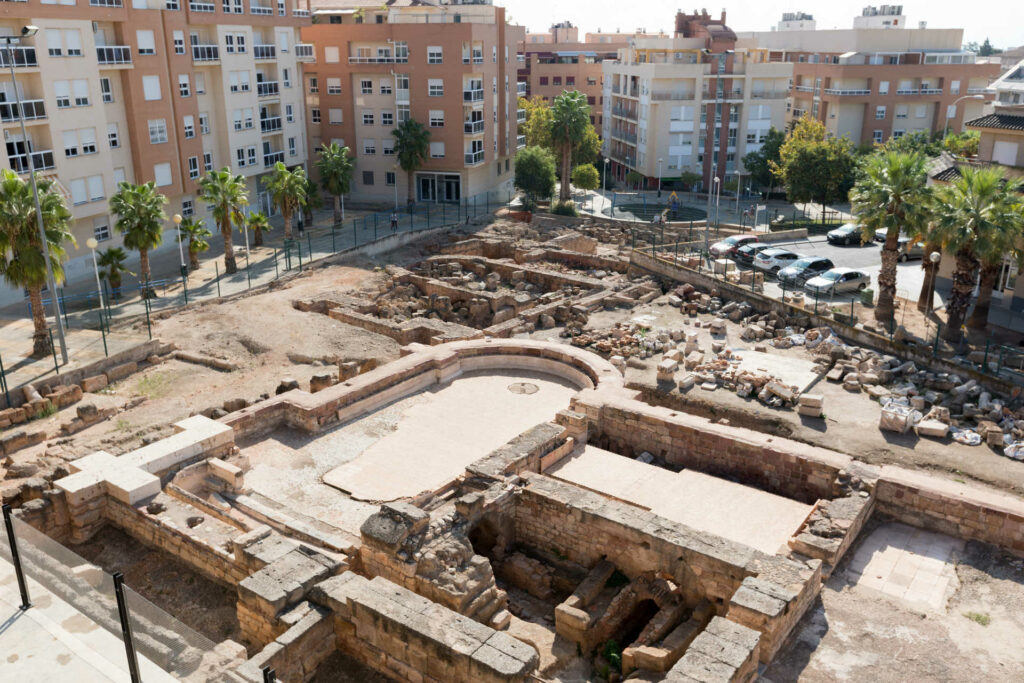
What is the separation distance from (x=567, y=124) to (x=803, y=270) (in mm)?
27074

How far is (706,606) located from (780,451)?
529cm

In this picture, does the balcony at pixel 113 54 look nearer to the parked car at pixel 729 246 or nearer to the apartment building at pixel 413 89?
the apartment building at pixel 413 89

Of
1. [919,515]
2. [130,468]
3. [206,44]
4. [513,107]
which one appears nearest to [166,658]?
[130,468]

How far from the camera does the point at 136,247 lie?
36562 mm

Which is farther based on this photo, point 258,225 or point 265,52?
point 265,52

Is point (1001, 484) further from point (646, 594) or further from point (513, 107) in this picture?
point (513, 107)

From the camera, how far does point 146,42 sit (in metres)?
45.1

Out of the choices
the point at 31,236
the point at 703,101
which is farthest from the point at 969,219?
the point at 703,101

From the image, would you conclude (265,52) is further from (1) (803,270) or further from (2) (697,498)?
(2) (697,498)

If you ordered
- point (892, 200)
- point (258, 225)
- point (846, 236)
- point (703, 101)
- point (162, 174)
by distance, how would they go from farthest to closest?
point (703, 101) → point (846, 236) → point (162, 174) → point (258, 225) → point (892, 200)

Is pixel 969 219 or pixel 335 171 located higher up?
pixel 969 219

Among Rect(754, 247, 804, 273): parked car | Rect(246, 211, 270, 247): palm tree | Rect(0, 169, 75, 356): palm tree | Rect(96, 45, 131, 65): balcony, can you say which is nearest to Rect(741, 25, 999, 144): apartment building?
Rect(754, 247, 804, 273): parked car

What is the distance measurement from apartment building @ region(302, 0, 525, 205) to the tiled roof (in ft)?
112

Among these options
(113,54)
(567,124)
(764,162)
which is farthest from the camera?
(764,162)
